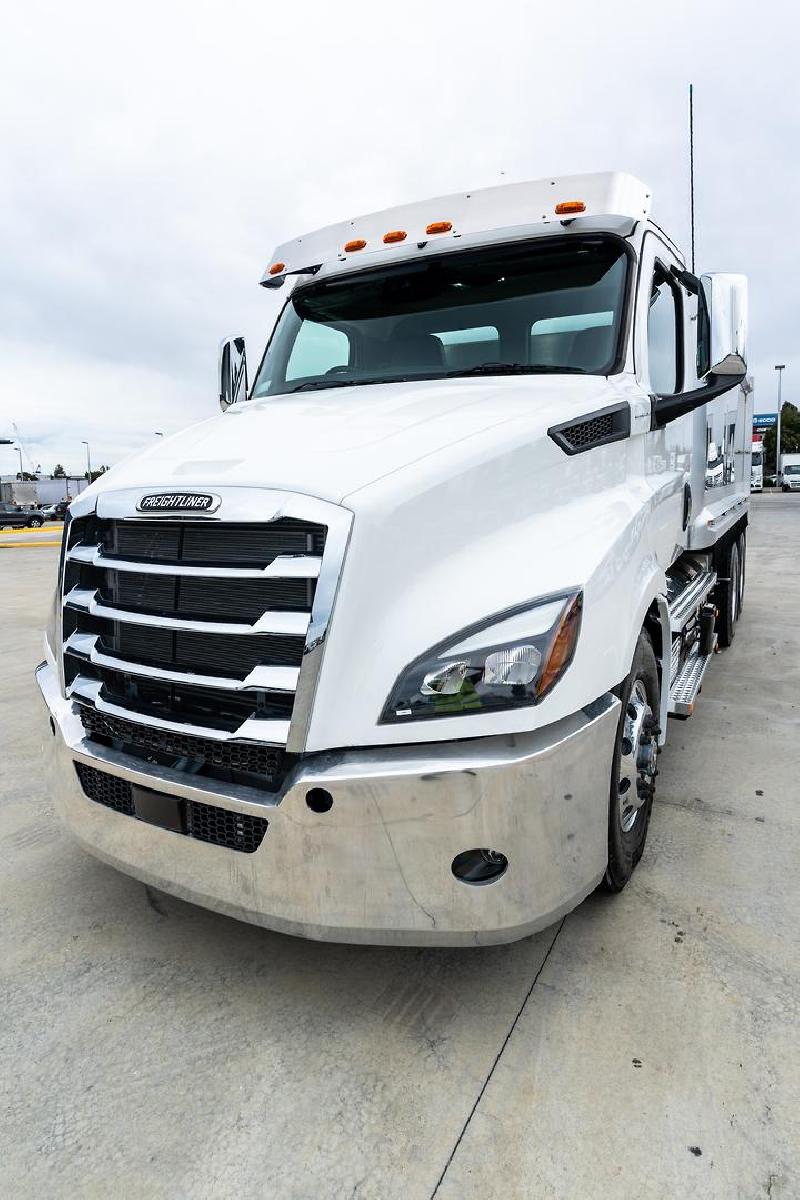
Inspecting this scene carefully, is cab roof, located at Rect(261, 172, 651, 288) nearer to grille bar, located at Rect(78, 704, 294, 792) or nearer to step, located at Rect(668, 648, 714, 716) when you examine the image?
step, located at Rect(668, 648, 714, 716)

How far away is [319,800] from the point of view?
1978 mm

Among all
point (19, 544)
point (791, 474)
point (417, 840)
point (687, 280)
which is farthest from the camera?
point (791, 474)

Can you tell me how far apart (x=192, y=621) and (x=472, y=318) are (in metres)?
1.94

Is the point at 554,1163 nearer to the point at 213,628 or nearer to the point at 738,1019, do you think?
the point at 738,1019

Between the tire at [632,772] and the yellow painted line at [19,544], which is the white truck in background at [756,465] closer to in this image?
the tire at [632,772]

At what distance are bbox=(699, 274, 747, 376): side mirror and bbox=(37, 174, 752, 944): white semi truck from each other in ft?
5.92

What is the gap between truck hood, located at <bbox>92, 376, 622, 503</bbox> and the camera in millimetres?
2234

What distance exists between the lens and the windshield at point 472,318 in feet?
10.5

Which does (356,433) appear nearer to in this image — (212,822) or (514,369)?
(514,369)

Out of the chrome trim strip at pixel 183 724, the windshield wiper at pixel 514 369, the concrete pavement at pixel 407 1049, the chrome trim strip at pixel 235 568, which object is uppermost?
the windshield wiper at pixel 514 369

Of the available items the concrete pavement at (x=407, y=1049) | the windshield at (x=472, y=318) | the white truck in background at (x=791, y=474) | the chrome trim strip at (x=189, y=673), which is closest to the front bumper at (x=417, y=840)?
the chrome trim strip at (x=189, y=673)

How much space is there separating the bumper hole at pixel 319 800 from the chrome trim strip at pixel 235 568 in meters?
0.54

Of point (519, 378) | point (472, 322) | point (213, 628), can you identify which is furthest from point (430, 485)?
point (472, 322)

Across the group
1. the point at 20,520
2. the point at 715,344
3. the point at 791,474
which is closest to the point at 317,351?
the point at 715,344
